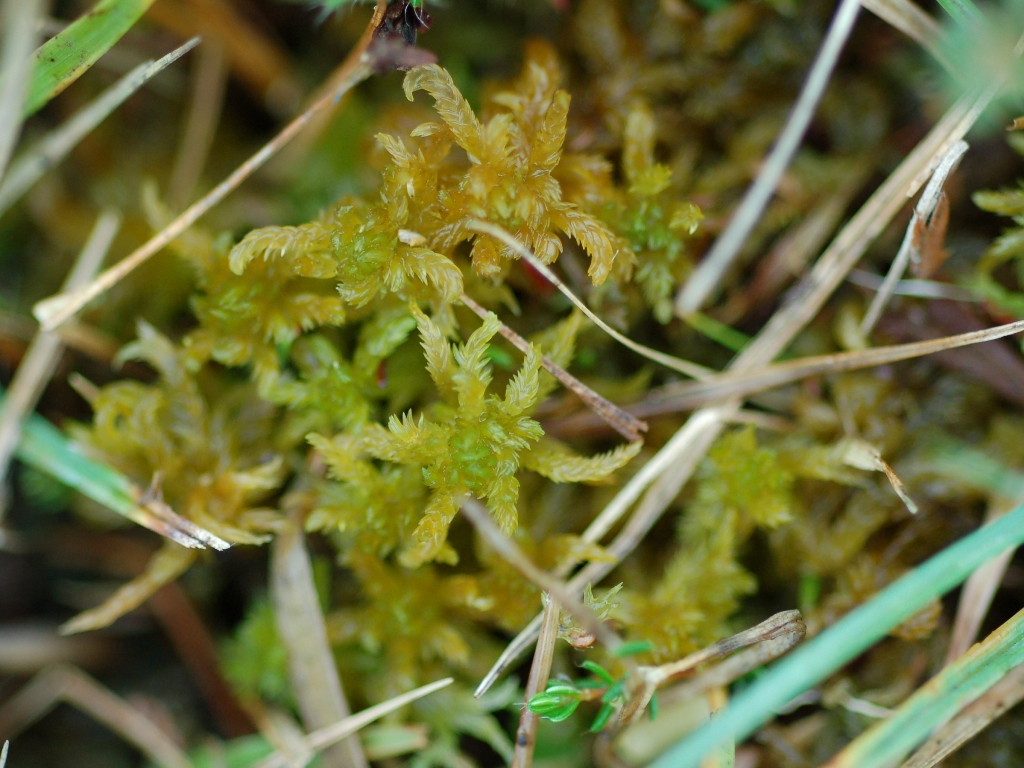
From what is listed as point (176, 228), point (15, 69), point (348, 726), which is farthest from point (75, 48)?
point (348, 726)

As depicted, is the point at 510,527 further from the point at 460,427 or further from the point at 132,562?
the point at 132,562

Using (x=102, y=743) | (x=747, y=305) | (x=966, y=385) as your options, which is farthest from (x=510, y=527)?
(x=102, y=743)

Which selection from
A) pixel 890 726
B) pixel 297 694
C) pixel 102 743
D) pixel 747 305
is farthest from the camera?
pixel 102 743

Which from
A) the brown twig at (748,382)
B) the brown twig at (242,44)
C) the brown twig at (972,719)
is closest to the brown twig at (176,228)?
the brown twig at (242,44)

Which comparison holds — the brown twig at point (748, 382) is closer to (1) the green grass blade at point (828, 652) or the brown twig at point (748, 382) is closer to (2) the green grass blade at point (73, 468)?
(1) the green grass blade at point (828, 652)

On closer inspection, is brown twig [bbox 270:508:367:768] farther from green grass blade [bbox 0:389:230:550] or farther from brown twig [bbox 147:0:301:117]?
brown twig [bbox 147:0:301:117]

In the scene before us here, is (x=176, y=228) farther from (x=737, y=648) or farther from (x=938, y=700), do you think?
(x=938, y=700)
